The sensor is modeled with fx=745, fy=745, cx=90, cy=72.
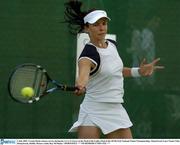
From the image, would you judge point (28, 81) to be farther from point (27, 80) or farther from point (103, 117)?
point (103, 117)

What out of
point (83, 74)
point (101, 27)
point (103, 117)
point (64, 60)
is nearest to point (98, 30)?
point (101, 27)

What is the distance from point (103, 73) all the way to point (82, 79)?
35 centimetres

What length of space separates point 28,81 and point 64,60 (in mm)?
1961

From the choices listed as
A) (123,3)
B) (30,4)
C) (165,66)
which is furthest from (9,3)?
(165,66)

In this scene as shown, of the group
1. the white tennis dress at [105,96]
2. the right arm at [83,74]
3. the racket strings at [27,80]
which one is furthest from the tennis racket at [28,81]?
the white tennis dress at [105,96]

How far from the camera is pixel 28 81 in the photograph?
16.8ft

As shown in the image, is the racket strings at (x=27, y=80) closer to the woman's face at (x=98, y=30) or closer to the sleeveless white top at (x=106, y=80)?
the sleeveless white top at (x=106, y=80)

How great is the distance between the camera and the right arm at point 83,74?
4.46m

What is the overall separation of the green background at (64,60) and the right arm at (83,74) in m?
2.15

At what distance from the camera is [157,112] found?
7262 millimetres

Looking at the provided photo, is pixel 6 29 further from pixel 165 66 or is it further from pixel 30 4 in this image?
pixel 165 66

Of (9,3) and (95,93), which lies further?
(9,3)

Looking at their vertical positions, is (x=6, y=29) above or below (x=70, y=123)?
above

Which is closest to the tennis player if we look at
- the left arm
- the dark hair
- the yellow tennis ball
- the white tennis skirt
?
the white tennis skirt
